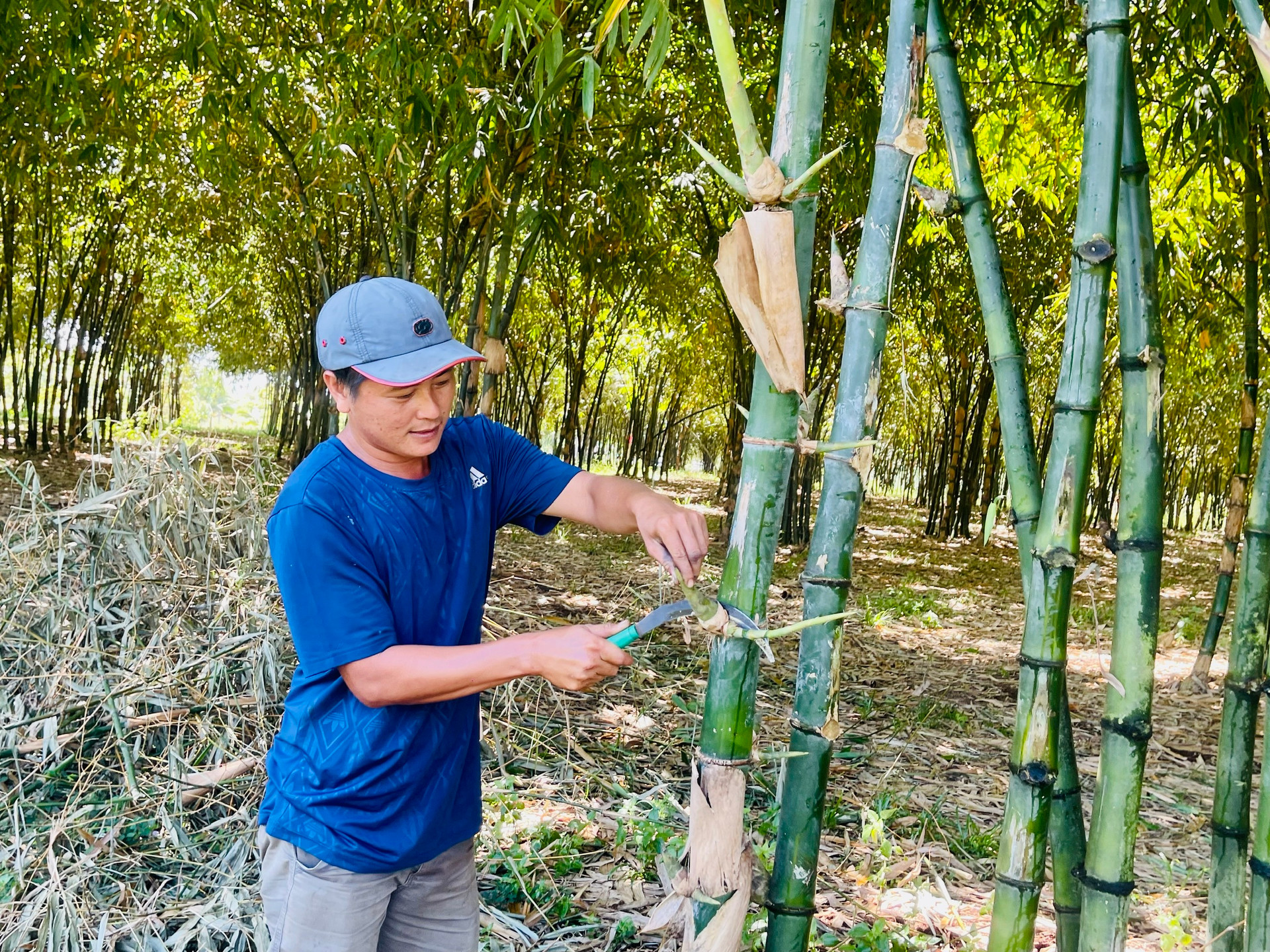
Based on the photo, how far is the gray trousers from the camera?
1.42 m

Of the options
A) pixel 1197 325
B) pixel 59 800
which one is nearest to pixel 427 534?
pixel 59 800

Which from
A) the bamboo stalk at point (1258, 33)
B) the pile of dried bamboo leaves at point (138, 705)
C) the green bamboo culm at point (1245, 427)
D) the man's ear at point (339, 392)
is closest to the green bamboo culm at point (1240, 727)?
the bamboo stalk at point (1258, 33)

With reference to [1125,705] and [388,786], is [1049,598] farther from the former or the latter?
[388,786]

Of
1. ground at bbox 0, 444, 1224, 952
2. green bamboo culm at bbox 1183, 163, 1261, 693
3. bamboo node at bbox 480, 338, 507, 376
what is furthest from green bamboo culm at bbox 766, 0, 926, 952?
bamboo node at bbox 480, 338, 507, 376

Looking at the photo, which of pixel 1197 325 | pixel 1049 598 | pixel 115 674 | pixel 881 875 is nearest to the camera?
pixel 1049 598

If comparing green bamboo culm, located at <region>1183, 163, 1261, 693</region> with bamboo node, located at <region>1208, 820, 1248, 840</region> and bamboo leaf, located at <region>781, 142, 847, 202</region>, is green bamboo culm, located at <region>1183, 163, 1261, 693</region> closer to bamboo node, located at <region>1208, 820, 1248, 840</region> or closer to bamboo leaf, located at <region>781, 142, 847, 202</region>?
bamboo node, located at <region>1208, 820, 1248, 840</region>

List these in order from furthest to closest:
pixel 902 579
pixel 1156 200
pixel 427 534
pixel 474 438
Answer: pixel 902 579
pixel 1156 200
pixel 474 438
pixel 427 534

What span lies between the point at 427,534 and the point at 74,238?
38.6 ft

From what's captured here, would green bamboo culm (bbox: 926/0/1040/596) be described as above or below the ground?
above

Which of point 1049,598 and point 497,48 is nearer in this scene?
point 1049,598

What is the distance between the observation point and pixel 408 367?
1415 mm

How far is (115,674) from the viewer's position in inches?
110

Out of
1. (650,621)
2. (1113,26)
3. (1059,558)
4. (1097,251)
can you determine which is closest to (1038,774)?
(1059,558)

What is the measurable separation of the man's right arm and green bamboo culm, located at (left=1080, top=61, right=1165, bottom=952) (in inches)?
23.2
